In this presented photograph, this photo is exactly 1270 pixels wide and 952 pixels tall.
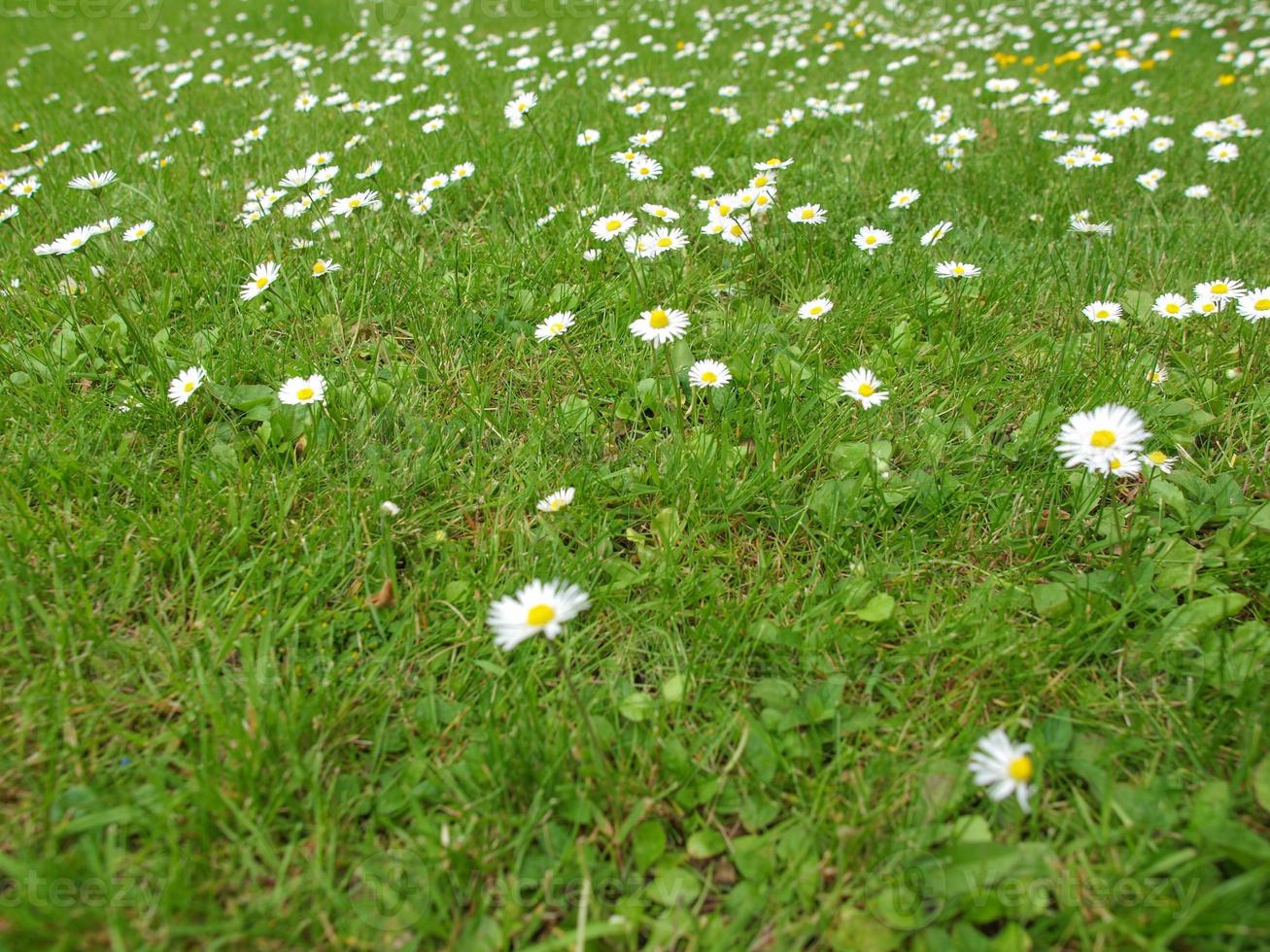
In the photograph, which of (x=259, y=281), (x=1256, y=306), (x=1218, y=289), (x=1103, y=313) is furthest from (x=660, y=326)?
(x=1218, y=289)

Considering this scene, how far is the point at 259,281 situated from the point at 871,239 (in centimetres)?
192

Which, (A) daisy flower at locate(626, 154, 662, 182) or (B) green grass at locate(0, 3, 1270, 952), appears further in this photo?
(A) daisy flower at locate(626, 154, 662, 182)

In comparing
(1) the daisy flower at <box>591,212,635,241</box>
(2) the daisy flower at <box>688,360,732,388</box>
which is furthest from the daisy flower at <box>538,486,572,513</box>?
(1) the daisy flower at <box>591,212,635,241</box>

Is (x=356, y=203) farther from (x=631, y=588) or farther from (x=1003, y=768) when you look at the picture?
(x=1003, y=768)

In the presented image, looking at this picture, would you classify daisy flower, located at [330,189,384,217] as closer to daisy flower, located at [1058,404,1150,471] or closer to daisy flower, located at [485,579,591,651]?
daisy flower, located at [485,579,591,651]

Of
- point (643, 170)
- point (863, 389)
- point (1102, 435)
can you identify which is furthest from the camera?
point (643, 170)

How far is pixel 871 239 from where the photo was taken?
8.41ft

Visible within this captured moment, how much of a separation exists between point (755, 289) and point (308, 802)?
6.35 feet

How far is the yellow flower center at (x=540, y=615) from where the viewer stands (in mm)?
1308

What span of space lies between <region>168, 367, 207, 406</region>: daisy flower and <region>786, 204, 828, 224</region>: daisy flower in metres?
1.74

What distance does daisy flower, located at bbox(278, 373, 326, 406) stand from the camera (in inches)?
76.0

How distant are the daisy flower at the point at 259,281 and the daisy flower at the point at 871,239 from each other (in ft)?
6.02

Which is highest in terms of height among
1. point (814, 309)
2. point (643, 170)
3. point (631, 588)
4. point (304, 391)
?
point (643, 170)

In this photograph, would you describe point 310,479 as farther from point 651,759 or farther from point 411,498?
point 651,759
